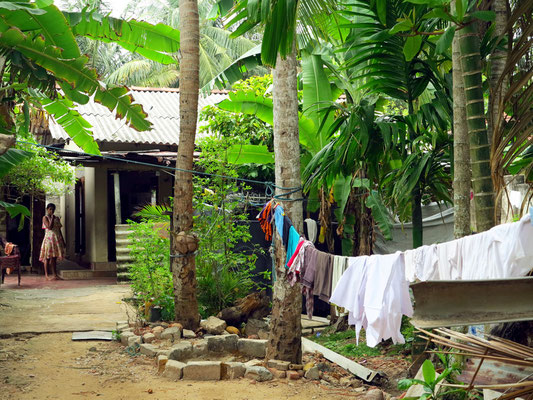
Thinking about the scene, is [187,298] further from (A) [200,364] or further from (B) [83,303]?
(B) [83,303]

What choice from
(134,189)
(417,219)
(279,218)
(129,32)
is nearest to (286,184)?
(279,218)

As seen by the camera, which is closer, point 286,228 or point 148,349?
point 286,228

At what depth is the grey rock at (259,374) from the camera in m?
6.67

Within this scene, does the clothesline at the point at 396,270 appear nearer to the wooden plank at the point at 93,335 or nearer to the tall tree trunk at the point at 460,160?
the tall tree trunk at the point at 460,160

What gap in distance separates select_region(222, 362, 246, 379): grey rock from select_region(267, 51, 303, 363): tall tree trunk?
51 centimetres

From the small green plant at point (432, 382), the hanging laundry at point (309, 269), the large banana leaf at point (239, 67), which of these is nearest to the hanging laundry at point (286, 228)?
the hanging laundry at point (309, 269)

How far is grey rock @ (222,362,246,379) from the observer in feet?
22.2

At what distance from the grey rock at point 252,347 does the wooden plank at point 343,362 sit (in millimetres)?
742

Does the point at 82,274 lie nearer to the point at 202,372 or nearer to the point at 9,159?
the point at 9,159

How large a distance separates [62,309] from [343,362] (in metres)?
5.29

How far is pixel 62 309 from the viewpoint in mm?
10414

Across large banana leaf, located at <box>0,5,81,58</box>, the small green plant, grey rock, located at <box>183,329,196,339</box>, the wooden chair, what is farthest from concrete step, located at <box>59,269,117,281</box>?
the small green plant

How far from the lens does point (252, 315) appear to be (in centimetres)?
916

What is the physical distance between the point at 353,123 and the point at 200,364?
3.10m
